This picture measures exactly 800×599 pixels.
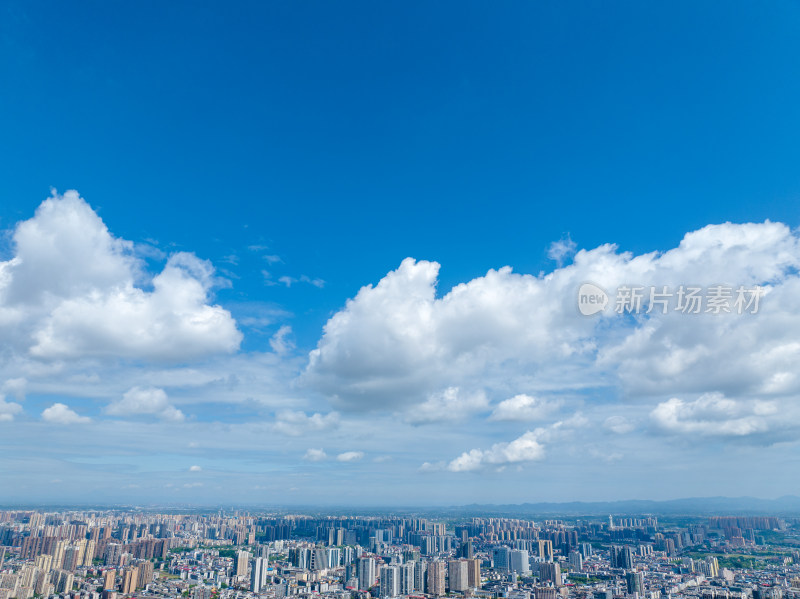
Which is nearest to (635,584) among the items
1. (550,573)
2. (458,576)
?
(550,573)

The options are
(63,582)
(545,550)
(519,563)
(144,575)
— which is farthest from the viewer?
(545,550)

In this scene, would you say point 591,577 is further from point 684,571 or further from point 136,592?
point 136,592

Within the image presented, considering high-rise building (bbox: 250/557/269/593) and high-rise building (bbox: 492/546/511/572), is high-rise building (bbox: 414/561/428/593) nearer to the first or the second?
high-rise building (bbox: 492/546/511/572)

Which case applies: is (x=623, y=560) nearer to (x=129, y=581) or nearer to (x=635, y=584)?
(x=635, y=584)

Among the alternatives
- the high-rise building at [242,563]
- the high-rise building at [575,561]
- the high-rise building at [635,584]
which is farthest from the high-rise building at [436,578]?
the high-rise building at [575,561]

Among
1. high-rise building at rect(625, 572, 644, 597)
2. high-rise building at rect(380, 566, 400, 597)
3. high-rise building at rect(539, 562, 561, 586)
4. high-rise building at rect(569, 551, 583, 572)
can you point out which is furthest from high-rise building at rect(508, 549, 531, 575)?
high-rise building at rect(380, 566, 400, 597)

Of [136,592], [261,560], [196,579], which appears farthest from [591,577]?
[136,592]
